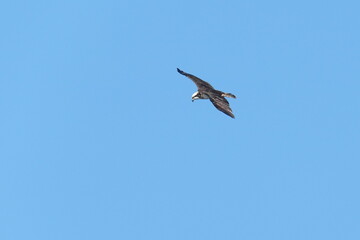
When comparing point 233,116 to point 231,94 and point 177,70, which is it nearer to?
point 231,94

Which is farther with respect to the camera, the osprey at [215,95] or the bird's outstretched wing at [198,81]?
the osprey at [215,95]

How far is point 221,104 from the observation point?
7931 centimetres

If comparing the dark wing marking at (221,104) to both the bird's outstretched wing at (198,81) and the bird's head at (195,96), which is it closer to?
the bird's head at (195,96)

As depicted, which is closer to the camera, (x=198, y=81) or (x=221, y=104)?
(x=198, y=81)

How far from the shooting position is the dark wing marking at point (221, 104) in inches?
3098

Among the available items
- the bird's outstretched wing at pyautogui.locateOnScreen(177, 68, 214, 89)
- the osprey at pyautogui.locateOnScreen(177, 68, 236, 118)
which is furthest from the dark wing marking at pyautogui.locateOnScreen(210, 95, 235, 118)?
the bird's outstretched wing at pyautogui.locateOnScreen(177, 68, 214, 89)

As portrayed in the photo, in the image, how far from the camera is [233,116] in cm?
7806

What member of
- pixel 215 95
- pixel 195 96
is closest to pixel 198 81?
pixel 215 95

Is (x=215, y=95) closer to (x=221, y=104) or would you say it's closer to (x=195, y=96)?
(x=221, y=104)

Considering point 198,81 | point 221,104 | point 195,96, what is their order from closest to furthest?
point 198,81 → point 221,104 → point 195,96

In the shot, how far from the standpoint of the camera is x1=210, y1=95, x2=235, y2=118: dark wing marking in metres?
78.7

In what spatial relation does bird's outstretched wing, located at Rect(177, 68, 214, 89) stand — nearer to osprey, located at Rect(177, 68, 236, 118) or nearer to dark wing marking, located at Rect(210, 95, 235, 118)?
osprey, located at Rect(177, 68, 236, 118)

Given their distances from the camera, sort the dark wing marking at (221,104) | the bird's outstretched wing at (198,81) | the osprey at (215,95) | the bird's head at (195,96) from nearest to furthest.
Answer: the bird's outstretched wing at (198,81) < the osprey at (215,95) < the dark wing marking at (221,104) < the bird's head at (195,96)

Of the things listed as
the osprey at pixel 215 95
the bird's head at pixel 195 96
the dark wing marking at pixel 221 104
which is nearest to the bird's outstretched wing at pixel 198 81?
the osprey at pixel 215 95
